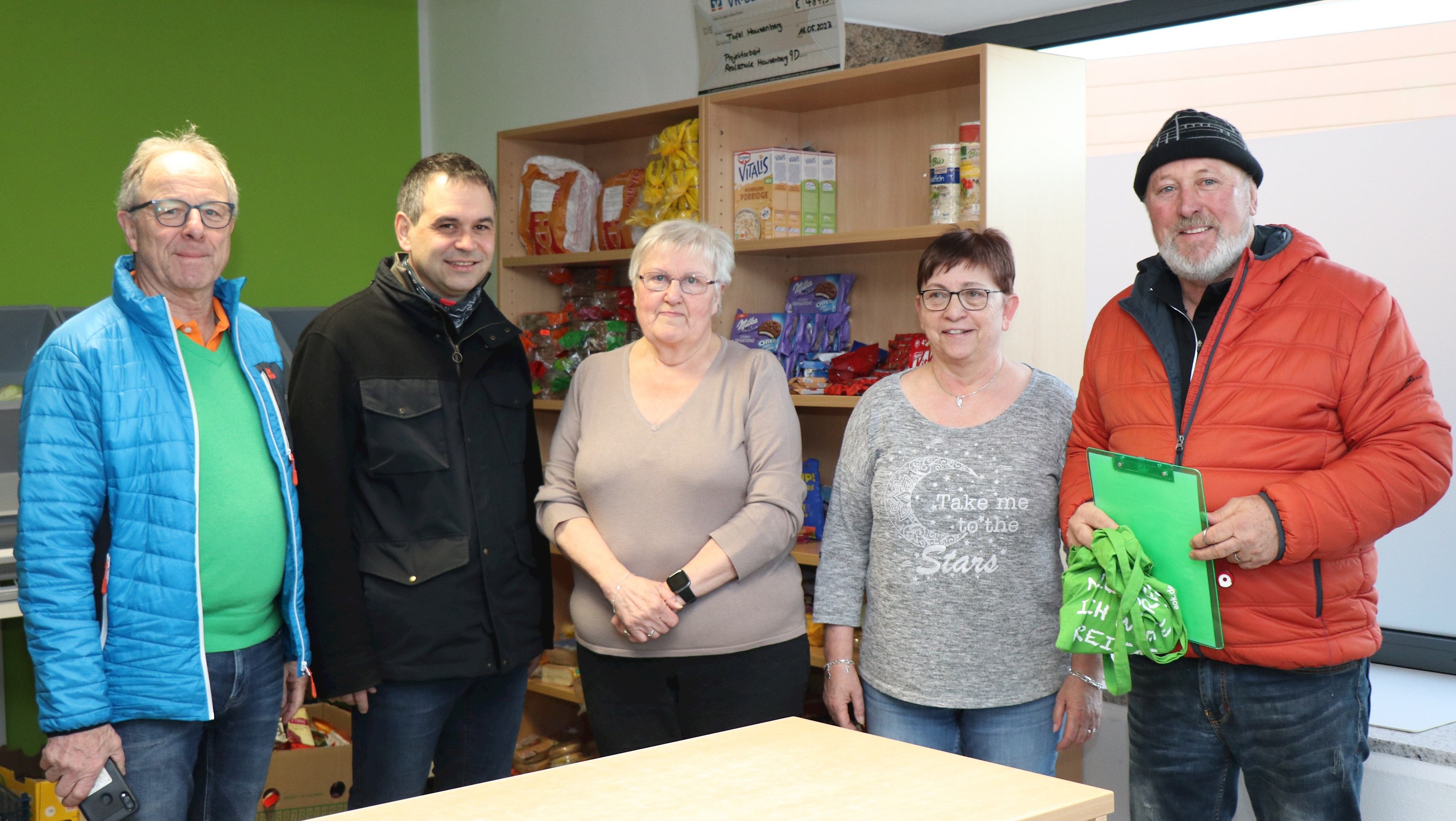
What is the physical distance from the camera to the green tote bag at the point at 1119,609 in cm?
180

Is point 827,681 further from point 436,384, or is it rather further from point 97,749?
point 97,749

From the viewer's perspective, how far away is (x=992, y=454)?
2111mm

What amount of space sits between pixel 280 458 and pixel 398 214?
1.76ft

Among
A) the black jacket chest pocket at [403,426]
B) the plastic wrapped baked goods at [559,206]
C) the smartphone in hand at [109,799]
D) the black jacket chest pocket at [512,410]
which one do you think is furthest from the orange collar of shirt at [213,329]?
the plastic wrapped baked goods at [559,206]

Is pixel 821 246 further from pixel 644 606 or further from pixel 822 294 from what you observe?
pixel 644 606

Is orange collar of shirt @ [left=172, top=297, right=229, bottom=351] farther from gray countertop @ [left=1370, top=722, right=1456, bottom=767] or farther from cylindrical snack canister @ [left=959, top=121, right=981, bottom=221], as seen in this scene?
gray countertop @ [left=1370, top=722, right=1456, bottom=767]

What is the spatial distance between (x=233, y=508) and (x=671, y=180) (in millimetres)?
1812

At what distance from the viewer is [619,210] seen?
3611 millimetres

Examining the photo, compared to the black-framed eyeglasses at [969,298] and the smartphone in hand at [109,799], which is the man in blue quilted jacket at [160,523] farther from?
the black-framed eyeglasses at [969,298]

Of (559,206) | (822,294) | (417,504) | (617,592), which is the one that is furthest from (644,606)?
(559,206)

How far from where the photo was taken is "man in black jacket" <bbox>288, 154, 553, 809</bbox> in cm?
208

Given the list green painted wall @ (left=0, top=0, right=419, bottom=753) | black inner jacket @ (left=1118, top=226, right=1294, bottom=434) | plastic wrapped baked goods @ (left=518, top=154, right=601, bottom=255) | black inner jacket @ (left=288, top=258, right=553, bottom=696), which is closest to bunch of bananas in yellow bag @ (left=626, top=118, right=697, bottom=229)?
plastic wrapped baked goods @ (left=518, top=154, right=601, bottom=255)

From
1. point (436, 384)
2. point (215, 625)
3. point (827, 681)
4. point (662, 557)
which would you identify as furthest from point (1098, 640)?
point (215, 625)

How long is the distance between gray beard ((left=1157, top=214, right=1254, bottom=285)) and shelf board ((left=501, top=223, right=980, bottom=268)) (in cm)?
71
